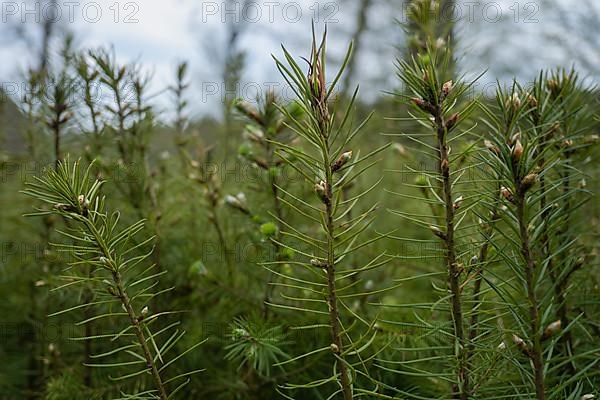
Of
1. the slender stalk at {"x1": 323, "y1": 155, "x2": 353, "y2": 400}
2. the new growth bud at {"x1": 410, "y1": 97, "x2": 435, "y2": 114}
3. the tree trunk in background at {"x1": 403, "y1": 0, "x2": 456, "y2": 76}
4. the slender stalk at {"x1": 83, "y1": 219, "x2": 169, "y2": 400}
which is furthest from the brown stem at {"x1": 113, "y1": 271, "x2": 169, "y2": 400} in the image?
the tree trunk in background at {"x1": 403, "y1": 0, "x2": 456, "y2": 76}

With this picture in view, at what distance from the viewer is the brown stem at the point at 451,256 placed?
1.28 feet

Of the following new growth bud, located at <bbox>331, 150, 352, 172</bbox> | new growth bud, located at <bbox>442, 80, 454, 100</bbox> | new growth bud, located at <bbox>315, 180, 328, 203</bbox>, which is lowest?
Result: new growth bud, located at <bbox>315, 180, 328, 203</bbox>

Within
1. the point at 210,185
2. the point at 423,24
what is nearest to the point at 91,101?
the point at 210,185

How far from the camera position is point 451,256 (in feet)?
1.35

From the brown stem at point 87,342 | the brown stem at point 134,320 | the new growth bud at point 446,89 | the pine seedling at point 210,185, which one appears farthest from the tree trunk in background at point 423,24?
the brown stem at point 87,342

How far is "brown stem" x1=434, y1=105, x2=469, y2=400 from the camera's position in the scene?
1.28ft

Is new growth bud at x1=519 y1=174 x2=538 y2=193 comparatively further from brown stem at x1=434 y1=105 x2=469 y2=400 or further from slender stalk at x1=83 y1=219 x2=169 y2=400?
slender stalk at x1=83 y1=219 x2=169 y2=400

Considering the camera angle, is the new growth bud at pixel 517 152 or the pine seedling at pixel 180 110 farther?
the pine seedling at pixel 180 110

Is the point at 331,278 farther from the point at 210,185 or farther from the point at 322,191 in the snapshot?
the point at 210,185

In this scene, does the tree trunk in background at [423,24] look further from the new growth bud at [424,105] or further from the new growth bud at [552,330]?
the new growth bud at [552,330]

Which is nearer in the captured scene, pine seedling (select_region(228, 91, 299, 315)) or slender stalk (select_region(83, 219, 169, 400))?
slender stalk (select_region(83, 219, 169, 400))

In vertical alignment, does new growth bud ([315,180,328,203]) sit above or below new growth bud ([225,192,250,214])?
above

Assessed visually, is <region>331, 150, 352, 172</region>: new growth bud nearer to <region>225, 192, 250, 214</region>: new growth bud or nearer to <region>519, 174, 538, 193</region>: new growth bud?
<region>519, 174, 538, 193</region>: new growth bud

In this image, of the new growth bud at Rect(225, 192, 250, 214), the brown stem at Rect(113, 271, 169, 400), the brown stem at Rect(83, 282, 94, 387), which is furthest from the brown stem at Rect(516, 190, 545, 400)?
the brown stem at Rect(83, 282, 94, 387)
